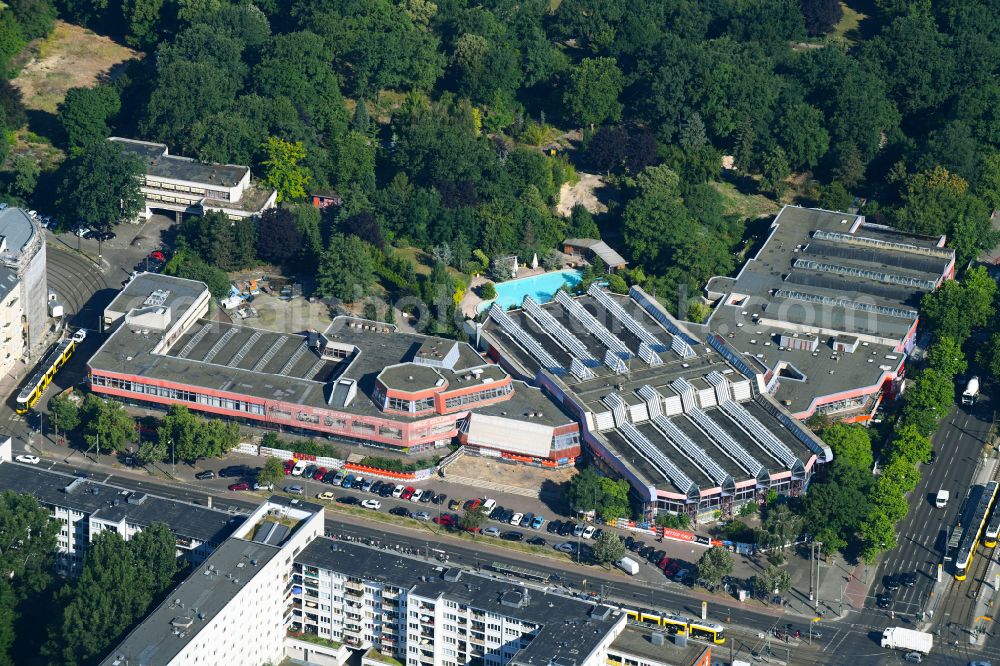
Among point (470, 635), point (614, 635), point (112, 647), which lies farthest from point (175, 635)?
point (614, 635)

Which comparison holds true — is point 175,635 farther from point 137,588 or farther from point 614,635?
point 614,635

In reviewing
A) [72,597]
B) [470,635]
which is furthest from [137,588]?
[470,635]

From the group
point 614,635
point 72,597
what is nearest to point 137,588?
point 72,597

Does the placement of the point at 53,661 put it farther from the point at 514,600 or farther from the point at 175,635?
the point at 514,600

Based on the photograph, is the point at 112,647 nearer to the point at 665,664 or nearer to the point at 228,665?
the point at 228,665

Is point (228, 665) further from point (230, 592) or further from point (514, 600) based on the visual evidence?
point (514, 600)

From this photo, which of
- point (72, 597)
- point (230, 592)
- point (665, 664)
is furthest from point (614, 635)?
point (72, 597)
